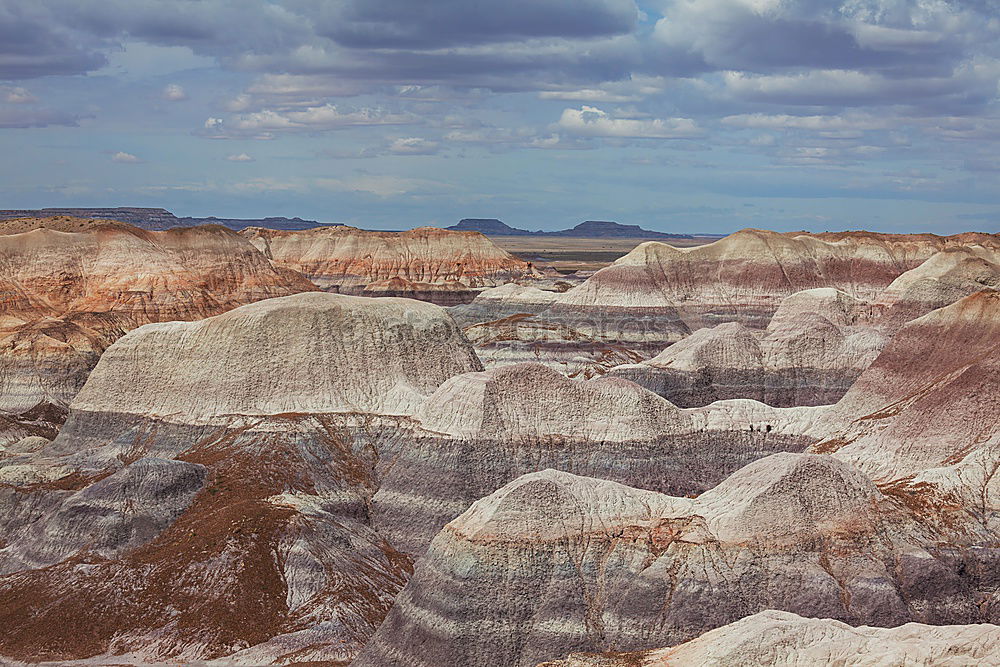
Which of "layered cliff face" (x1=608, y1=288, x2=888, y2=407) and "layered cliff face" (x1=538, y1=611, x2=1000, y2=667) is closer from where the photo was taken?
"layered cliff face" (x1=538, y1=611, x2=1000, y2=667)

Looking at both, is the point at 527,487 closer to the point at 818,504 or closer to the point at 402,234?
the point at 818,504

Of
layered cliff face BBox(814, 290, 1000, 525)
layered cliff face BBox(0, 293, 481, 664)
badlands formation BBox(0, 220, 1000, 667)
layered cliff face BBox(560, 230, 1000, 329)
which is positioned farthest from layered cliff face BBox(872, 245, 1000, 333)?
layered cliff face BBox(0, 293, 481, 664)

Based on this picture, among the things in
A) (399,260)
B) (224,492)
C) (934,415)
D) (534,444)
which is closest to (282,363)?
(224,492)

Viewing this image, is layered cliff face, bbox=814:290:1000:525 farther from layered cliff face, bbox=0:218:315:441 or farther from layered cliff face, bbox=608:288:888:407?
layered cliff face, bbox=0:218:315:441

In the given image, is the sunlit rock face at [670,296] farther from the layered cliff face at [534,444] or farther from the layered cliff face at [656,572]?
the layered cliff face at [656,572]

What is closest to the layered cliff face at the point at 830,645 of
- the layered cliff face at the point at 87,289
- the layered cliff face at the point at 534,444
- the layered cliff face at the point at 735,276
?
the layered cliff face at the point at 534,444

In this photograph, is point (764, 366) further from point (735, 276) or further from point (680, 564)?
point (735, 276)
